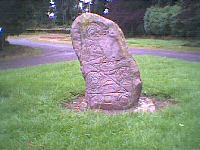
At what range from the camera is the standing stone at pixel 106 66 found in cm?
498

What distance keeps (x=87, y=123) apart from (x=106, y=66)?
1.27m

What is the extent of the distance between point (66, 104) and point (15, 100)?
3.52 feet

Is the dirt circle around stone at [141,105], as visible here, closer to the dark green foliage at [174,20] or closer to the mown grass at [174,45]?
the mown grass at [174,45]

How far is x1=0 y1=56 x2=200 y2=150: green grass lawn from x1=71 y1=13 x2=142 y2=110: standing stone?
483mm

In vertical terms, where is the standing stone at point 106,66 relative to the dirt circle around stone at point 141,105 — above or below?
above

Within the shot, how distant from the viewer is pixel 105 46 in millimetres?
4992

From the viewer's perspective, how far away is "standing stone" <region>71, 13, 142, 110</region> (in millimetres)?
4977

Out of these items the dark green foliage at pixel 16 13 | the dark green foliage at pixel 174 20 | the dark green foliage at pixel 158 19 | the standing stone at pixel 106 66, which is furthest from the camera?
the dark green foliage at pixel 158 19

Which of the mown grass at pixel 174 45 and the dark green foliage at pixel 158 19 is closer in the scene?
the mown grass at pixel 174 45

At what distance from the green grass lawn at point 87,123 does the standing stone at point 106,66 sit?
1.59 feet

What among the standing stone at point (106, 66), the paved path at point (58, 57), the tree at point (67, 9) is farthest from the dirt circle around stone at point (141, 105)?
the tree at point (67, 9)

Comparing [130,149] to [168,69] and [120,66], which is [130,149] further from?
[168,69]

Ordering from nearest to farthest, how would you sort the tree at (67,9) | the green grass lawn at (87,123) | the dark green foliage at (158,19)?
1. the green grass lawn at (87,123)
2. the dark green foliage at (158,19)
3. the tree at (67,9)

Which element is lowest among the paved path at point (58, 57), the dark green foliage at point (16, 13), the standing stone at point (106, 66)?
the paved path at point (58, 57)
